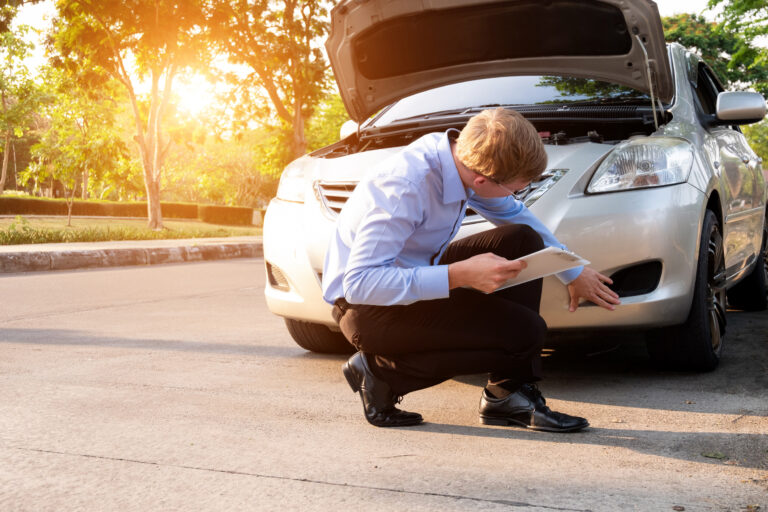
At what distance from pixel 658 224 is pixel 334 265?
4.79ft

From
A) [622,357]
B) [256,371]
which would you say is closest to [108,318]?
[256,371]

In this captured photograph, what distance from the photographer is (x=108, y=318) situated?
6457 mm

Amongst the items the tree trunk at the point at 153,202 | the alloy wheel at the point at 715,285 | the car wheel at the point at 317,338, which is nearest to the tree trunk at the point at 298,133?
the tree trunk at the point at 153,202

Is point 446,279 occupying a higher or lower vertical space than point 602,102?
lower

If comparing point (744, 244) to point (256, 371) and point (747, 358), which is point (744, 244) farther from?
point (256, 371)

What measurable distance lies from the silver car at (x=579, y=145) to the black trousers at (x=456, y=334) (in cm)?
63

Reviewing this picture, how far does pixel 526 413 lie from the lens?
321 cm

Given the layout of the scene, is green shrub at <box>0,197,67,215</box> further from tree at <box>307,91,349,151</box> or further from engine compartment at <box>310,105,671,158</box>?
engine compartment at <box>310,105,671,158</box>

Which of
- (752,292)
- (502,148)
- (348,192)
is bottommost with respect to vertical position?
(752,292)

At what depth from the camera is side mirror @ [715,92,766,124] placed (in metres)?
4.60

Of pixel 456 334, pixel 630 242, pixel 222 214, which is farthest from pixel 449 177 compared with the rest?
pixel 222 214

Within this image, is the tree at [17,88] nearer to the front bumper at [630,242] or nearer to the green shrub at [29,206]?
the green shrub at [29,206]

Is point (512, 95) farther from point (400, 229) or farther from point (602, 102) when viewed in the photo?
point (400, 229)

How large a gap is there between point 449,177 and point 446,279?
359 mm
